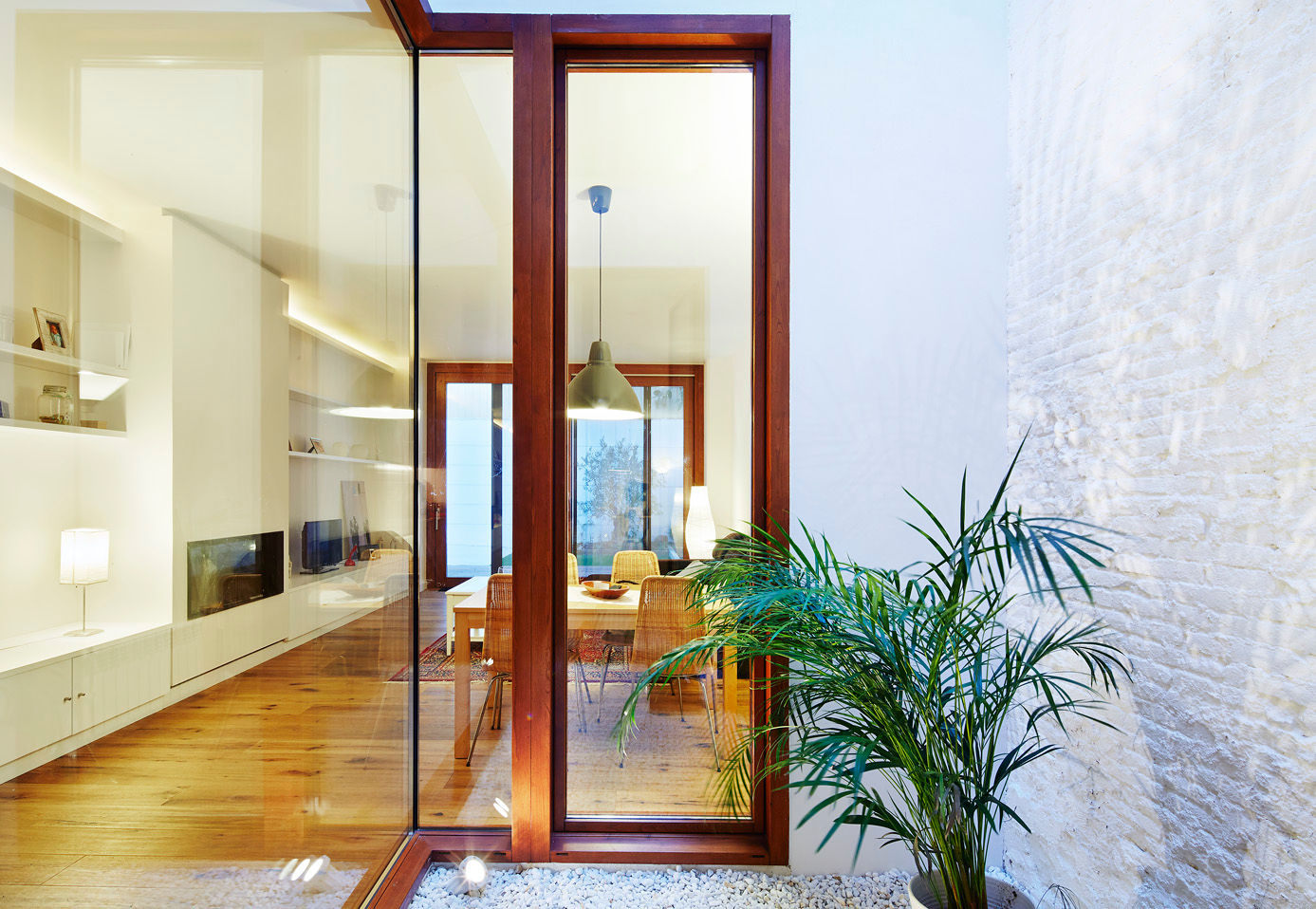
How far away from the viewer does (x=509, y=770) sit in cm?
205

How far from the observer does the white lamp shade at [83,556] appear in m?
0.76

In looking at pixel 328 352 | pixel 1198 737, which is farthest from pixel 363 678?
pixel 1198 737

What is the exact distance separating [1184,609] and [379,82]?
8.04 feet

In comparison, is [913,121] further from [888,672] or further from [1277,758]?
[1277,758]

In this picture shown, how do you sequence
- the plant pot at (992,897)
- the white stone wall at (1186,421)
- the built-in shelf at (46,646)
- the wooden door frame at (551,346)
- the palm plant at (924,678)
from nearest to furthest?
the built-in shelf at (46,646), the white stone wall at (1186,421), the palm plant at (924,678), the plant pot at (992,897), the wooden door frame at (551,346)

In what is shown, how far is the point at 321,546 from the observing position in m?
1.48

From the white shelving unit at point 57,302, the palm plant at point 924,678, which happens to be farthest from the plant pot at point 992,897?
the white shelving unit at point 57,302

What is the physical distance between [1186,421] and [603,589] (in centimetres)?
160

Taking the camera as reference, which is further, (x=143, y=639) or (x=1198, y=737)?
(x=1198, y=737)

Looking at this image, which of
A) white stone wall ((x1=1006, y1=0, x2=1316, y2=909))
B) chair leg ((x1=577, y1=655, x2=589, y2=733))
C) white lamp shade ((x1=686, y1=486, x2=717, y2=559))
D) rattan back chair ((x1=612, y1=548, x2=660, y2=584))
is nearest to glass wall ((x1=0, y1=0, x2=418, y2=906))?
chair leg ((x1=577, y1=655, x2=589, y2=733))

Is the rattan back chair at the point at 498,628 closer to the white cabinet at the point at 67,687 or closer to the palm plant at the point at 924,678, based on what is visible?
the palm plant at the point at 924,678

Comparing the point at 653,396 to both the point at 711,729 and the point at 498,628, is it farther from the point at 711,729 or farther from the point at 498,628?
the point at 711,729

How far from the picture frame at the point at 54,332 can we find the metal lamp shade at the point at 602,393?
4.58 feet

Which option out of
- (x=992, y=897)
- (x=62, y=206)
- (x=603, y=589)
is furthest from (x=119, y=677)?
(x=992, y=897)
